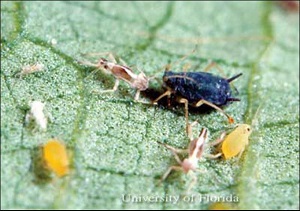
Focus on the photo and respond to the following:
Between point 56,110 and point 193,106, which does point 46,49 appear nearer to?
point 56,110

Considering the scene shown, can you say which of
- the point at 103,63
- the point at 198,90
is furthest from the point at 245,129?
the point at 103,63

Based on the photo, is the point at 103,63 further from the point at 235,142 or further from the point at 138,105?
the point at 235,142

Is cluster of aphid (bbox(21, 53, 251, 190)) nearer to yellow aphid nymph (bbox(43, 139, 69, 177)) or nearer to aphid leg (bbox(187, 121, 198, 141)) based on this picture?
aphid leg (bbox(187, 121, 198, 141))

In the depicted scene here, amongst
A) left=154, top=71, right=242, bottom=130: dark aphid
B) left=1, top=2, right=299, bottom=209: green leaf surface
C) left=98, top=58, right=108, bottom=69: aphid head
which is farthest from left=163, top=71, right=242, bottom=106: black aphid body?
left=98, top=58, right=108, bottom=69: aphid head

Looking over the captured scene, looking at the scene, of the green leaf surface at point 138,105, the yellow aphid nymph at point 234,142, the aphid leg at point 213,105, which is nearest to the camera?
the green leaf surface at point 138,105


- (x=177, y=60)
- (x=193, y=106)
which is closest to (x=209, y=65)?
(x=177, y=60)

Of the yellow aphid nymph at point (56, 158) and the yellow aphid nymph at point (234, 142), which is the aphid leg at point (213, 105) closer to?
the yellow aphid nymph at point (234, 142)

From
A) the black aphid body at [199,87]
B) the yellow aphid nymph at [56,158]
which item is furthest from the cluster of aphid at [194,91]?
the yellow aphid nymph at [56,158]
